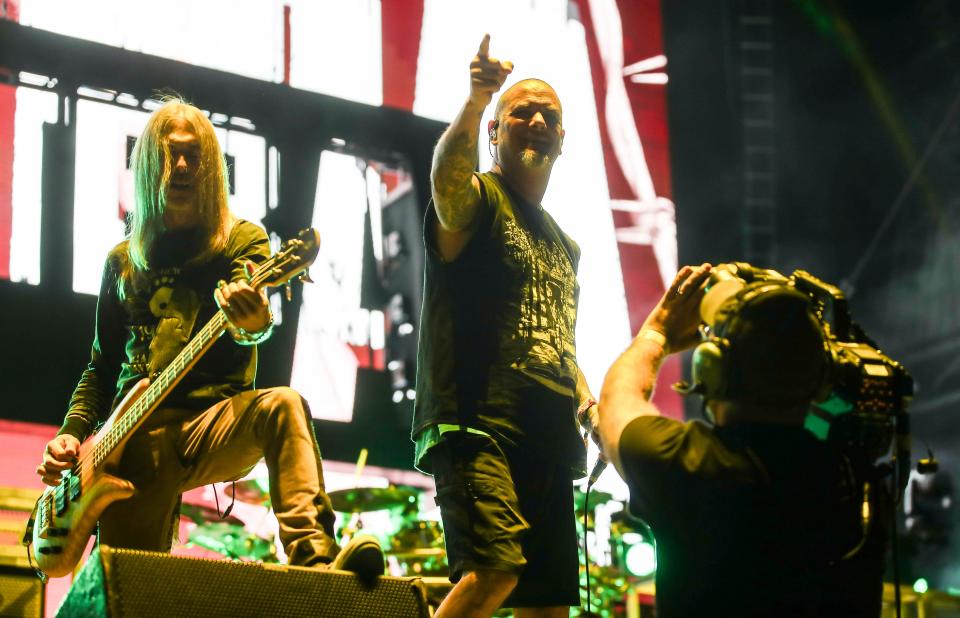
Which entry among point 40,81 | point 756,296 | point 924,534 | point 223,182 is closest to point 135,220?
point 223,182

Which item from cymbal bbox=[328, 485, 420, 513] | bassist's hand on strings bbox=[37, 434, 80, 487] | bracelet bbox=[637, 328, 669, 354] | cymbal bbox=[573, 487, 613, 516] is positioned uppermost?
bracelet bbox=[637, 328, 669, 354]

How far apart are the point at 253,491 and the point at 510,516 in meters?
3.00

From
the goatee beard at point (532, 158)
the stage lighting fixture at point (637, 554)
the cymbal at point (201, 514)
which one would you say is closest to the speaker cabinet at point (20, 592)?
the cymbal at point (201, 514)

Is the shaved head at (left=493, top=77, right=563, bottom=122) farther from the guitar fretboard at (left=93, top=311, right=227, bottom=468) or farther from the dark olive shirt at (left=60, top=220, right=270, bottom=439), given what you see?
the guitar fretboard at (left=93, top=311, right=227, bottom=468)

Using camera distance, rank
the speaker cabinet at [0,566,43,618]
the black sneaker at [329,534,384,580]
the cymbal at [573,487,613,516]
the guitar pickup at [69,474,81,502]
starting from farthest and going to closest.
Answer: the cymbal at [573,487,613,516] < the speaker cabinet at [0,566,43,618] < the guitar pickup at [69,474,81,502] < the black sneaker at [329,534,384,580]

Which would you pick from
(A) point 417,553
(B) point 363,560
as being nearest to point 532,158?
(B) point 363,560

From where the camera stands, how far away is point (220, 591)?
7.14 feet

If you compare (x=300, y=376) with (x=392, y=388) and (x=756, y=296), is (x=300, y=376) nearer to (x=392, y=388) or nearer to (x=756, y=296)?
(x=392, y=388)

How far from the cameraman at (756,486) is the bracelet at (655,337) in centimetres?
17

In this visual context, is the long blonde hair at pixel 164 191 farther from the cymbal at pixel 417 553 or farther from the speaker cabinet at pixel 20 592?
the cymbal at pixel 417 553

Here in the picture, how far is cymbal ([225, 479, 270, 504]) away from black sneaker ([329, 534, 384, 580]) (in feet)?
9.69

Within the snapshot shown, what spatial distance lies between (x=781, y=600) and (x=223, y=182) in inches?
77.9

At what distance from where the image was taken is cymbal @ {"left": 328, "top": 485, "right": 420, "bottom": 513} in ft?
16.7

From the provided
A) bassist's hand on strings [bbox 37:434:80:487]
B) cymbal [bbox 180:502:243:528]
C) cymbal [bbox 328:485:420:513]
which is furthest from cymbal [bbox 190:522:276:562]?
bassist's hand on strings [bbox 37:434:80:487]
